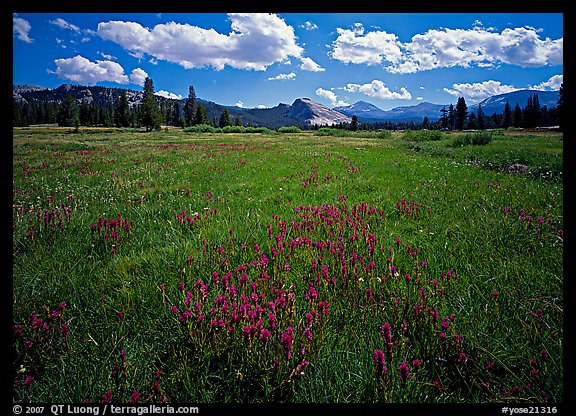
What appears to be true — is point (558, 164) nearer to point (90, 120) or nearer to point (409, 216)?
point (409, 216)

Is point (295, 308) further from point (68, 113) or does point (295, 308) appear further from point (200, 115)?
point (68, 113)

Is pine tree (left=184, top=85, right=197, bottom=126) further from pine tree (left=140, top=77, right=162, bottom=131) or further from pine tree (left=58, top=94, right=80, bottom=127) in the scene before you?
pine tree (left=58, top=94, right=80, bottom=127)

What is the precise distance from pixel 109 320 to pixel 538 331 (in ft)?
12.0

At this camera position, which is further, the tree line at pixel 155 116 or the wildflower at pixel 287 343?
the tree line at pixel 155 116

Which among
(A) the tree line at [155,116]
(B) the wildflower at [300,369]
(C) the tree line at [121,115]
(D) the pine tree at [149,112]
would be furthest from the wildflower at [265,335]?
(D) the pine tree at [149,112]

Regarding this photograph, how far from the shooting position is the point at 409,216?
5.46 m

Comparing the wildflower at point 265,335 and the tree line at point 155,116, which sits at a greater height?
the tree line at point 155,116

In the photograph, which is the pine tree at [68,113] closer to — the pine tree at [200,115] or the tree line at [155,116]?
the tree line at [155,116]

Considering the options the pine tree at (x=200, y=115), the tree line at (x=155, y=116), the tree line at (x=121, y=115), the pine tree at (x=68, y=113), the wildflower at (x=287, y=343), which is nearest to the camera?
the wildflower at (x=287, y=343)

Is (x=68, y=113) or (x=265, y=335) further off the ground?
(x=68, y=113)

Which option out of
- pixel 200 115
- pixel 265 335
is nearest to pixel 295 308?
pixel 265 335

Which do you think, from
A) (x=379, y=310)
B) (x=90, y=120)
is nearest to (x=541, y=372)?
(x=379, y=310)

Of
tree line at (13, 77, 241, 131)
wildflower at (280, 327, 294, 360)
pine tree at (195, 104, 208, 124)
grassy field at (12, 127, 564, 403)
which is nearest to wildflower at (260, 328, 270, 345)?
grassy field at (12, 127, 564, 403)
